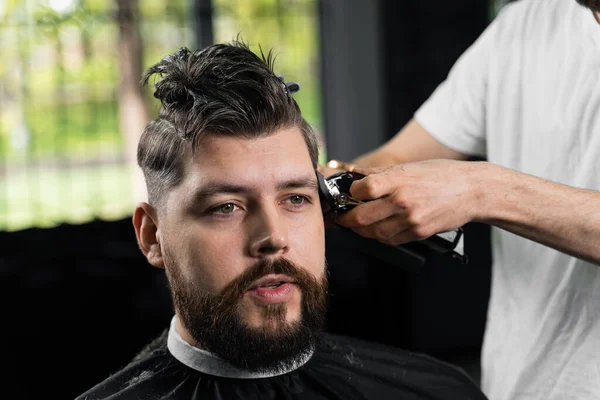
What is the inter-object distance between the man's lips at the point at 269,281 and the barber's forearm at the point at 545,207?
1.48 feet

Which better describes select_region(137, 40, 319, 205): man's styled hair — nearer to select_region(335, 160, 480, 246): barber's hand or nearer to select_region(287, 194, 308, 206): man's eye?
select_region(287, 194, 308, 206): man's eye

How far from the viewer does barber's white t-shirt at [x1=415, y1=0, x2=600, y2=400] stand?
71.1 inches

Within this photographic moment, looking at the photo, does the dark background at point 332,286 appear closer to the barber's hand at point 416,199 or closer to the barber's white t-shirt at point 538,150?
the barber's white t-shirt at point 538,150

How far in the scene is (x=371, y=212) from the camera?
159 cm

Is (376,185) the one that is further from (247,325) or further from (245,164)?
(247,325)

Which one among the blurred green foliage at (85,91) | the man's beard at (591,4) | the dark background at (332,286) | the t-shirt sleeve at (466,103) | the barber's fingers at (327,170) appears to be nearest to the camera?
the man's beard at (591,4)

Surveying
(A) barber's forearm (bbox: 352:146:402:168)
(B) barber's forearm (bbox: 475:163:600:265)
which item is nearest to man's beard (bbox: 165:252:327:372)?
(B) barber's forearm (bbox: 475:163:600:265)

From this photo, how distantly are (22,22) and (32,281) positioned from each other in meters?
1.93

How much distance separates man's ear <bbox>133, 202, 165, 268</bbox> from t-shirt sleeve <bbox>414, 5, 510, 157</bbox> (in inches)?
35.2

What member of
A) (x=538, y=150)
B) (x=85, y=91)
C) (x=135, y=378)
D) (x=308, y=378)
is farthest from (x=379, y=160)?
(x=85, y=91)

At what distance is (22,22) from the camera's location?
4801 millimetres

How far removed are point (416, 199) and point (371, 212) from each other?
0.10 m

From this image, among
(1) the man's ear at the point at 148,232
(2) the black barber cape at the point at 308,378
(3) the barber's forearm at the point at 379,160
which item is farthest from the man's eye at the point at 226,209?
(3) the barber's forearm at the point at 379,160

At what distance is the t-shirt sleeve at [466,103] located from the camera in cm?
212
